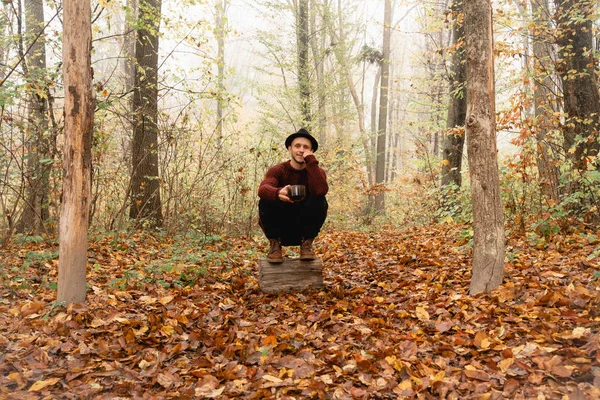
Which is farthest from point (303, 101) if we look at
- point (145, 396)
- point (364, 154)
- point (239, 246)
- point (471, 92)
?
point (145, 396)

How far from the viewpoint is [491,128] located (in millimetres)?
4020

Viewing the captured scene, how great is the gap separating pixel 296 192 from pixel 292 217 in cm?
52

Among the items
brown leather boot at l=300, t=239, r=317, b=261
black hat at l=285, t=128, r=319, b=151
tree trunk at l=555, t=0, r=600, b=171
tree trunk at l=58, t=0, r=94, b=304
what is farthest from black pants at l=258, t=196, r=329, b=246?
tree trunk at l=555, t=0, r=600, b=171

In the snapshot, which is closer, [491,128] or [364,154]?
[491,128]

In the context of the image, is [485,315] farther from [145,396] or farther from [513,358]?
[145,396]

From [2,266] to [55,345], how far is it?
2.08 m

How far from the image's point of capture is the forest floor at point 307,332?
105 inches

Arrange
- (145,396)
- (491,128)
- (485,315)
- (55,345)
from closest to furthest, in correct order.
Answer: (145,396), (55,345), (485,315), (491,128)

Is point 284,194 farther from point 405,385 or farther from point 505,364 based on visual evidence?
point 505,364

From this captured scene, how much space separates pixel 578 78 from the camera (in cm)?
668

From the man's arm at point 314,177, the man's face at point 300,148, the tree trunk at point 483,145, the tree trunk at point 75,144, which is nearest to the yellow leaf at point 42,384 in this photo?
the tree trunk at point 75,144

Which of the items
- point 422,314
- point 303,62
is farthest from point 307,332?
point 303,62

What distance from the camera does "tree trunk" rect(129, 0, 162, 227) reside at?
7.14 metres

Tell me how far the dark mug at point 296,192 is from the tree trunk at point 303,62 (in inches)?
347
